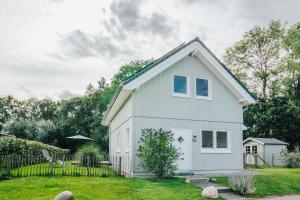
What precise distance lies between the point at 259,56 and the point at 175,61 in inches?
1231

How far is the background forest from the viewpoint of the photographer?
39438 mm

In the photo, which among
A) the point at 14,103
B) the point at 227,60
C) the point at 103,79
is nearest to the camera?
the point at 227,60

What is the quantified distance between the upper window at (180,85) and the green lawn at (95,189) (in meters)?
5.49

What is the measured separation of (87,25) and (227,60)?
35.0 metres

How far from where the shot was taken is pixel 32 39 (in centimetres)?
1570

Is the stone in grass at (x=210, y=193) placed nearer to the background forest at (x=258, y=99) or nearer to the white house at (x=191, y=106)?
the white house at (x=191, y=106)

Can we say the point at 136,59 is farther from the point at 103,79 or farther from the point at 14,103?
the point at 14,103

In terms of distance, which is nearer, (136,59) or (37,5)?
(37,5)

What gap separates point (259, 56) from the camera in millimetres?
44938

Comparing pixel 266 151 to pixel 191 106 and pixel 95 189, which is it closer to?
pixel 191 106

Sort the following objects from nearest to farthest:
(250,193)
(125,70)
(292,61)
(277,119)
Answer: (250,193) → (277,119) → (292,61) → (125,70)

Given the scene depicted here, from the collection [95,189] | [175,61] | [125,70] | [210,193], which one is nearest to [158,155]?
[210,193]

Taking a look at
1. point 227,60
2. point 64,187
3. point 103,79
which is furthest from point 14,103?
point 64,187

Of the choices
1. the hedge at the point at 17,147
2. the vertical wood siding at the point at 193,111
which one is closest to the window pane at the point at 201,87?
the vertical wood siding at the point at 193,111
